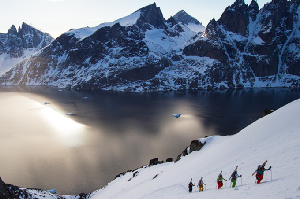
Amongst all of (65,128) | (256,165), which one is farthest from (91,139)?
(256,165)

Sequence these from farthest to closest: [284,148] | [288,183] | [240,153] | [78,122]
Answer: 1. [78,122]
2. [240,153]
3. [284,148]
4. [288,183]

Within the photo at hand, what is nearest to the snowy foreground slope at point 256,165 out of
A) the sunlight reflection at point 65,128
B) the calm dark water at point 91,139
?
the calm dark water at point 91,139

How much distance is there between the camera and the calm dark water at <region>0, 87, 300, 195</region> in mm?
46959

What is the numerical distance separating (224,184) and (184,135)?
52.9 m

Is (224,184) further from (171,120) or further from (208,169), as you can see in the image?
(171,120)

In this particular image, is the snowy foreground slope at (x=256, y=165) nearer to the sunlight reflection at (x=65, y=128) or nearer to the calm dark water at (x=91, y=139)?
the calm dark water at (x=91, y=139)

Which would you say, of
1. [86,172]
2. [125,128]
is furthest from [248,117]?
[86,172]

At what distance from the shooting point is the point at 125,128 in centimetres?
8200

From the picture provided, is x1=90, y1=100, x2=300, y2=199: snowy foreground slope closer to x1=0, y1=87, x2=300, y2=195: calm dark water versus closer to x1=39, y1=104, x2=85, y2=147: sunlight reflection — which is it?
x1=0, y1=87, x2=300, y2=195: calm dark water

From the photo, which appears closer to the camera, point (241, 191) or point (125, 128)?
point (241, 191)

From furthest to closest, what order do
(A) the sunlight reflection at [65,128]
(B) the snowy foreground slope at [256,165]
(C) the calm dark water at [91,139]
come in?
1. (A) the sunlight reflection at [65,128]
2. (C) the calm dark water at [91,139]
3. (B) the snowy foreground slope at [256,165]

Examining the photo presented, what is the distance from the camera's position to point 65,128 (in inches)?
3270

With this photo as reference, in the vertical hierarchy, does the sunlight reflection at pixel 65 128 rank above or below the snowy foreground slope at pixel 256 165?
below

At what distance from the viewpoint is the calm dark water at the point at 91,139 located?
4696 centimetres
